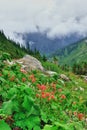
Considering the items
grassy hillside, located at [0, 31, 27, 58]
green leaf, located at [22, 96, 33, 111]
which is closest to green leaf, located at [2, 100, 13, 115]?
green leaf, located at [22, 96, 33, 111]

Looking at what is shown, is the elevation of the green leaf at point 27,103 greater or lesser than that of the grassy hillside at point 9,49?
lesser

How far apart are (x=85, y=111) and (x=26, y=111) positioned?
7.73m

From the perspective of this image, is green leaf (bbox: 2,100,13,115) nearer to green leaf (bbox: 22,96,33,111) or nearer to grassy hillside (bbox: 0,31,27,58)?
green leaf (bbox: 22,96,33,111)

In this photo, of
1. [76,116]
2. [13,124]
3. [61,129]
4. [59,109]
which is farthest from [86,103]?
[61,129]

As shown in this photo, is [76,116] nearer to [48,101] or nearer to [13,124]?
[48,101]

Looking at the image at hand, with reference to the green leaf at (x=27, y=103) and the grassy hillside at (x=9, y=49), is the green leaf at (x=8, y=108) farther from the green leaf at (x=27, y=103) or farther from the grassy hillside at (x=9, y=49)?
the grassy hillside at (x=9, y=49)

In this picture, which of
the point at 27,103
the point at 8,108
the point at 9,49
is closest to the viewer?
the point at 8,108

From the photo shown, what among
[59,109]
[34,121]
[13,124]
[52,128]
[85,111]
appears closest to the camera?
[52,128]

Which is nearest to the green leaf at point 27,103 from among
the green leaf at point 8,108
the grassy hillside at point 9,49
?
the green leaf at point 8,108

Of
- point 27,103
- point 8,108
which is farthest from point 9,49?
point 8,108

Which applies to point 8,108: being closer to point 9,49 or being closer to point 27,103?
point 27,103

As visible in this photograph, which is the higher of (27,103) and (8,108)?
(27,103)

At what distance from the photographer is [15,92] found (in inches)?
440

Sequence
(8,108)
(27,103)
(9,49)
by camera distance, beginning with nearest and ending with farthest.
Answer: (8,108)
(27,103)
(9,49)
